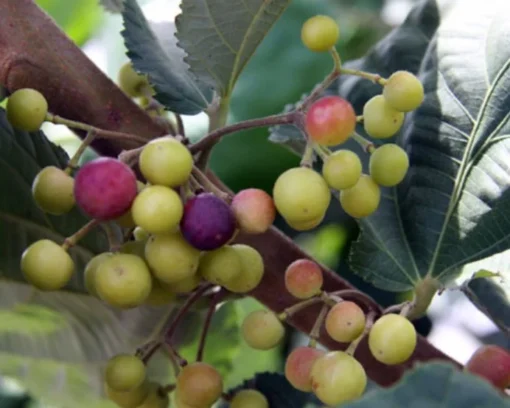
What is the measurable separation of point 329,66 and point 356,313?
0.80m

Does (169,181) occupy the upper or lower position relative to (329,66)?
upper

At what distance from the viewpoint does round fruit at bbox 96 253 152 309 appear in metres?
0.57

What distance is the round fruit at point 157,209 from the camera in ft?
1.79

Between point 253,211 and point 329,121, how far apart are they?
0.26ft

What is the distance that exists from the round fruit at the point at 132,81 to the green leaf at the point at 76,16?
0.42m

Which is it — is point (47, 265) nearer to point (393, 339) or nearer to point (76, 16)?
point (393, 339)

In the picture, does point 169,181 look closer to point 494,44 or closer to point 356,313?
point 356,313

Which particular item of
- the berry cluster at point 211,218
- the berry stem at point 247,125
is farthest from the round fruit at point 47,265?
the berry stem at point 247,125

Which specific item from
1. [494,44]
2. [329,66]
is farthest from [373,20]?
[494,44]

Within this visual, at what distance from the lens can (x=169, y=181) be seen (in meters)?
0.56

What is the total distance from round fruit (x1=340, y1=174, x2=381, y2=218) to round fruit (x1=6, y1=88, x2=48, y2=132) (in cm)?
23

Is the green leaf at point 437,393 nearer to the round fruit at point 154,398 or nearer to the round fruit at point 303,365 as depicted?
the round fruit at point 303,365

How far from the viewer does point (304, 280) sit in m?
0.67

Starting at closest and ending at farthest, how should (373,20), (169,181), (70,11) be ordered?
1. (169,181)
2. (70,11)
3. (373,20)
